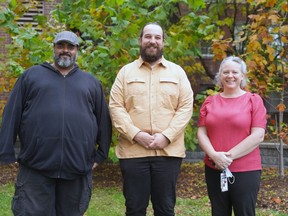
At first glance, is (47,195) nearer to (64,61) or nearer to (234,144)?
(64,61)

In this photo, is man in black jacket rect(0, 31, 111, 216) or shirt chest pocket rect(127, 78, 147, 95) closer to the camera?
man in black jacket rect(0, 31, 111, 216)

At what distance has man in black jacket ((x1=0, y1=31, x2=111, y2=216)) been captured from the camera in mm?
4094

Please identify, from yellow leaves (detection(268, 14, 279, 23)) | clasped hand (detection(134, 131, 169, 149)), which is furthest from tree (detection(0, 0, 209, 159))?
clasped hand (detection(134, 131, 169, 149))

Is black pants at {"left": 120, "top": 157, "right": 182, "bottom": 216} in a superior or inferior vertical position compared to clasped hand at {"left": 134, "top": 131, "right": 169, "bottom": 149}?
inferior

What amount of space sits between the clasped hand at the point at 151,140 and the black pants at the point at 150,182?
15cm

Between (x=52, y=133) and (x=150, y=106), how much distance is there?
0.96 meters

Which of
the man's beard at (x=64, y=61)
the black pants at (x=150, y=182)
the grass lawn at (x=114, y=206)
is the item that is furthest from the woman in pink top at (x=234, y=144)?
the grass lawn at (x=114, y=206)

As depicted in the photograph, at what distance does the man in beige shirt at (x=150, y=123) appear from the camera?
4422 mm

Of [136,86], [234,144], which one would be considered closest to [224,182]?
[234,144]

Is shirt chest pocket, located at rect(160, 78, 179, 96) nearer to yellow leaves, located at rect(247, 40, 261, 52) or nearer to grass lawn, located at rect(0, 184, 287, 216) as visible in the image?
grass lawn, located at rect(0, 184, 287, 216)

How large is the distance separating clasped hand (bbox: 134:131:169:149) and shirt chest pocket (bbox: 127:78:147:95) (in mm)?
402

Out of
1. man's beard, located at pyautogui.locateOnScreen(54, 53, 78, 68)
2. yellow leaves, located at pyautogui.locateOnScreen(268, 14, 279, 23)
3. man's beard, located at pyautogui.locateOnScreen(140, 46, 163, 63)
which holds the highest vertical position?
yellow leaves, located at pyautogui.locateOnScreen(268, 14, 279, 23)

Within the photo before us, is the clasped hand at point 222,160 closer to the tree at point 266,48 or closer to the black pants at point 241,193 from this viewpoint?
the black pants at point 241,193

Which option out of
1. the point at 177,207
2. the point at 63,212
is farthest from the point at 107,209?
the point at 63,212
